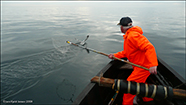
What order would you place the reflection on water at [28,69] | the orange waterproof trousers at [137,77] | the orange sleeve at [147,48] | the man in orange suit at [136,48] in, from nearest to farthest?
the orange sleeve at [147,48]
the man in orange suit at [136,48]
the orange waterproof trousers at [137,77]
the reflection on water at [28,69]

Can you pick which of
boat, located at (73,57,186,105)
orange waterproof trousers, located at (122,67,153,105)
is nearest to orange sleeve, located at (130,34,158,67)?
orange waterproof trousers, located at (122,67,153,105)

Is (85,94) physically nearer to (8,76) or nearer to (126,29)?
(126,29)

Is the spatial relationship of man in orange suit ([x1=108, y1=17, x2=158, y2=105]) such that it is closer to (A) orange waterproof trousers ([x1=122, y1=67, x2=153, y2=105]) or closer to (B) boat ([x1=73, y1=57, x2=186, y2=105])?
(A) orange waterproof trousers ([x1=122, y1=67, x2=153, y2=105])

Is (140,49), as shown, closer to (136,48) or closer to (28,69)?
(136,48)

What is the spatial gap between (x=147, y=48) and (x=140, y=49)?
0.61ft

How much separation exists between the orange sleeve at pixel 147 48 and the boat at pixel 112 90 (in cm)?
128

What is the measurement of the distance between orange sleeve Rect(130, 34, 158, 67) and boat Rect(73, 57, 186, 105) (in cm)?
128

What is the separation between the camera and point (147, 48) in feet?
8.49

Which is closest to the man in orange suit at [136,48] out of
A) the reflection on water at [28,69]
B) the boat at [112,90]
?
the boat at [112,90]

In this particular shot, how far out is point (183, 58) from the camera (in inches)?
400

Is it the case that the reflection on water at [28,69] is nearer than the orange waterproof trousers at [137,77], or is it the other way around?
the orange waterproof trousers at [137,77]

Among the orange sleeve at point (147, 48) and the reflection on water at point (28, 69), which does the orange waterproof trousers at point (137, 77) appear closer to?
the orange sleeve at point (147, 48)

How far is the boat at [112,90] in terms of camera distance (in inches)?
114

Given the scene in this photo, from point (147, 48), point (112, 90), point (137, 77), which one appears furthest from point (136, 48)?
point (112, 90)
